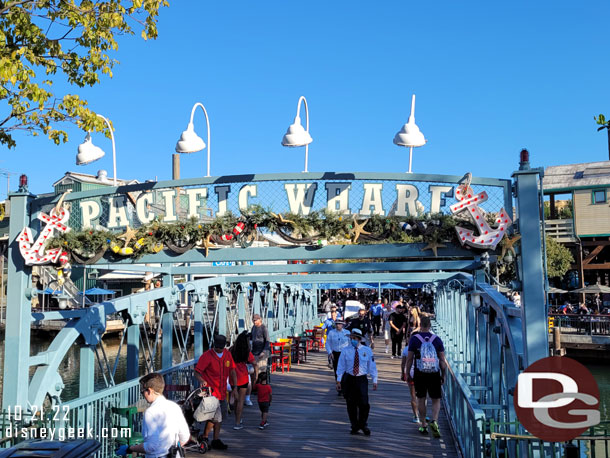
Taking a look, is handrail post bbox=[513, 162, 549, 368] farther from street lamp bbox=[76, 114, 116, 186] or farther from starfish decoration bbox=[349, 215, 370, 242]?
street lamp bbox=[76, 114, 116, 186]

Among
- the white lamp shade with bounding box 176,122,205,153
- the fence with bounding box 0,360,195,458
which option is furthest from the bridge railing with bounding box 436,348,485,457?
the white lamp shade with bounding box 176,122,205,153

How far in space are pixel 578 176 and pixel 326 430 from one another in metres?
36.7

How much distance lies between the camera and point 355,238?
28.2 ft

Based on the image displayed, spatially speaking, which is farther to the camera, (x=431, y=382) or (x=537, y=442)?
(x=431, y=382)

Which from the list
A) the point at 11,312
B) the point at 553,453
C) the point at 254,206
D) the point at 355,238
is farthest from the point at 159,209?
the point at 553,453

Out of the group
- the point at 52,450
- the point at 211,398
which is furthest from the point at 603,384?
the point at 52,450

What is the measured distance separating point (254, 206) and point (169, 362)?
400 centimetres

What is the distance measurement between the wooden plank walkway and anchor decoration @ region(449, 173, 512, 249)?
2.81 m

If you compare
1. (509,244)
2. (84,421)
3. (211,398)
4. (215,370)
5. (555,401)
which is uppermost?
(509,244)

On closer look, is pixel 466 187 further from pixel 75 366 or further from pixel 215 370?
pixel 75 366

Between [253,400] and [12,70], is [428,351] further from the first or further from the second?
[12,70]

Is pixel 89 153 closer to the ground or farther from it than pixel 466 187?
farther from it

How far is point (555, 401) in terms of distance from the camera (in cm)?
445

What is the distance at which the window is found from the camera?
4000 centimetres
